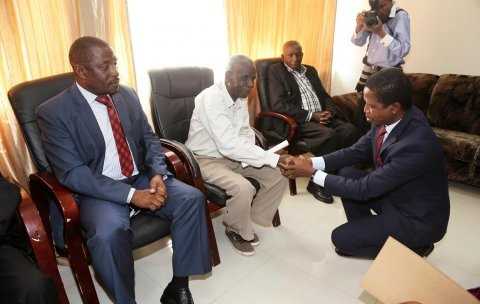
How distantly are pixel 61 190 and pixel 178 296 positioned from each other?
2.32ft

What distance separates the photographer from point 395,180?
153 cm

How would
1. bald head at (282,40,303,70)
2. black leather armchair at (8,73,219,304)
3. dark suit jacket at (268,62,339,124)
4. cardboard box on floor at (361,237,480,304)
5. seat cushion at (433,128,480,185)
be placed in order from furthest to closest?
bald head at (282,40,303,70), dark suit jacket at (268,62,339,124), seat cushion at (433,128,480,185), black leather armchair at (8,73,219,304), cardboard box on floor at (361,237,480,304)

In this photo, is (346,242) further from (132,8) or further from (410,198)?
(132,8)

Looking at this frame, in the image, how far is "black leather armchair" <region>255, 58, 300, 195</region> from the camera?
2.60 meters

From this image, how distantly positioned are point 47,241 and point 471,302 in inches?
56.3

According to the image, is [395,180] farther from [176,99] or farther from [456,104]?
[456,104]

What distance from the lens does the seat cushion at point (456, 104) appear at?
110 inches

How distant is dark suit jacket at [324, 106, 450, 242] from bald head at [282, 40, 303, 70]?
1.51 m

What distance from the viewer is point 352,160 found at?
195 cm

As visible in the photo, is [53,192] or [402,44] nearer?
[53,192]

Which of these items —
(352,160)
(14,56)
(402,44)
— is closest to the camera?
(14,56)

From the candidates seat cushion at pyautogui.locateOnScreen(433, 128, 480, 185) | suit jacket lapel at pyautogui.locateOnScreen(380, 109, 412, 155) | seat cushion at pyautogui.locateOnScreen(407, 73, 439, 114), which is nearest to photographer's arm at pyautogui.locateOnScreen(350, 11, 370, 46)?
seat cushion at pyautogui.locateOnScreen(407, 73, 439, 114)

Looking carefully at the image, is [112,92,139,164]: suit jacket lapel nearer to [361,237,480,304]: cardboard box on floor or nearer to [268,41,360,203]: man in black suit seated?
[361,237,480,304]: cardboard box on floor

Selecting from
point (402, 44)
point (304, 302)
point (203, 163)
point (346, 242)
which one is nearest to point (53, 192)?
point (203, 163)
